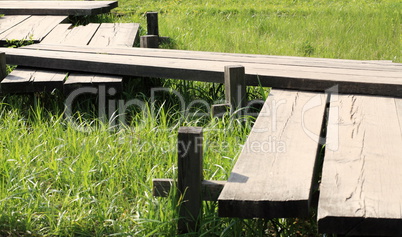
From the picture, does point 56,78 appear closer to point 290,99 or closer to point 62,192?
point 62,192

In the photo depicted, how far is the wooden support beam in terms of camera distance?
271 cm

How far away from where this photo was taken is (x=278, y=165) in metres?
2.65

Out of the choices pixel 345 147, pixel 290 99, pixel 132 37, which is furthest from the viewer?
pixel 132 37

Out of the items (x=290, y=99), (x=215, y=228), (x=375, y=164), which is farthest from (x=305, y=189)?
(x=290, y=99)

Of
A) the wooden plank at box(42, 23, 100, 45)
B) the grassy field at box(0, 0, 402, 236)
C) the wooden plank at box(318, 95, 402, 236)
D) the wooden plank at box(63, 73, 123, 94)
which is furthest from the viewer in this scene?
the wooden plank at box(42, 23, 100, 45)

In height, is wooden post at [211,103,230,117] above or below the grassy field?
above

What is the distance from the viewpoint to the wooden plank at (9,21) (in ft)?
22.7

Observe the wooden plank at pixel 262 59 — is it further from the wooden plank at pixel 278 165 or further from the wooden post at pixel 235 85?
the wooden plank at pixel 278 165

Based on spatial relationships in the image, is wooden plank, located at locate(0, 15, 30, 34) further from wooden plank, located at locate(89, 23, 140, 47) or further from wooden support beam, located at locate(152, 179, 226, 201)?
wooden support beam, located at locate(152, 179, 226, 201)

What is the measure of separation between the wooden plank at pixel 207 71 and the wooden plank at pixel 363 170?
22 cm

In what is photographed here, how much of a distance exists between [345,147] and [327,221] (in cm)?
76

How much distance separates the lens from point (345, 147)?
279cm

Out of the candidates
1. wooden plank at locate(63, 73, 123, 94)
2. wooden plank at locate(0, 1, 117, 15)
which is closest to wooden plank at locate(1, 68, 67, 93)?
wooden plank at locate(63, 73, 123, 94)

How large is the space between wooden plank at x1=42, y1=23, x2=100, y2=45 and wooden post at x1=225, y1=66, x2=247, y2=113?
2553 millimetres
